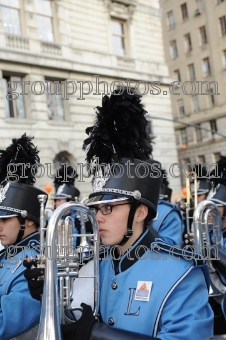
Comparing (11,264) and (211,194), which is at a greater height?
(211,194)

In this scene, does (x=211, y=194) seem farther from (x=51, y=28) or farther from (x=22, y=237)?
(x=51, y=28)

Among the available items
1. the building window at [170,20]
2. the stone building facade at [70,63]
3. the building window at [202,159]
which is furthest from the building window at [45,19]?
the building window at [202,159]

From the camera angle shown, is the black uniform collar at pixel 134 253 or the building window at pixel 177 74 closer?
the black uniform collar at pixel 134 253

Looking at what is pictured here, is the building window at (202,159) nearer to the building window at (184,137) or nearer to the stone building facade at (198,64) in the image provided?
the stone building facade at (198,64)

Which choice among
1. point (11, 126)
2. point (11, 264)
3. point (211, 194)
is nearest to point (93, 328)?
point (11, 264)

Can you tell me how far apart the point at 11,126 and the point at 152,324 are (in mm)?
15853

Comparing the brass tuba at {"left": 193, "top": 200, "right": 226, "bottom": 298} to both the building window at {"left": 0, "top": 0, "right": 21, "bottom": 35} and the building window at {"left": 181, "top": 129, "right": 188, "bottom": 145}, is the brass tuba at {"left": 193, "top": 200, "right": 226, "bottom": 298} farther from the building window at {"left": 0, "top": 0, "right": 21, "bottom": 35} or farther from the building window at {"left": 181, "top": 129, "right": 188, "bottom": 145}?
the building window at {"left": 181, "top": 129, "right": 188, "bottom": 145}

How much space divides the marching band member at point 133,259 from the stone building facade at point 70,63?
13063mm

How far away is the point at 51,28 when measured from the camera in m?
20.0

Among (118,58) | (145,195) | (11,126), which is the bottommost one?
(145,195)

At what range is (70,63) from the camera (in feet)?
64.5

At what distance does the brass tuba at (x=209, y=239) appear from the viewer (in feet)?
14.5

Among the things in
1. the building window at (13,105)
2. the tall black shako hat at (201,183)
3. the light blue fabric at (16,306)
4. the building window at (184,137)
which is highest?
the building window at (184,137)

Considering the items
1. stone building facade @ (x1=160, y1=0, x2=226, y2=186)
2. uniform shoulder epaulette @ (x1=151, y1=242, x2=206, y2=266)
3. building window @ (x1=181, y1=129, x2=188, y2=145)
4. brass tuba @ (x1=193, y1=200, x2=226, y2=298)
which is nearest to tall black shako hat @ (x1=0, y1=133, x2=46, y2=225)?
uniform shoulder epaulette @ (x1=151, y1=242, x2=206, y2=266)
